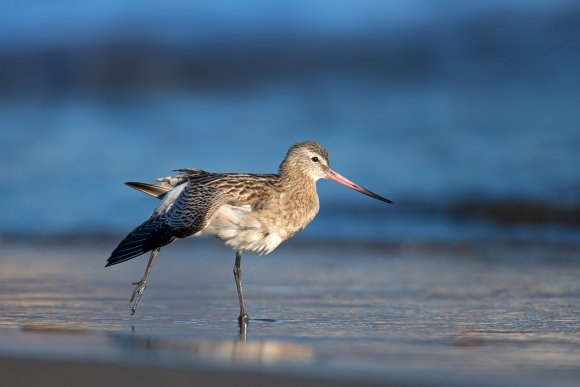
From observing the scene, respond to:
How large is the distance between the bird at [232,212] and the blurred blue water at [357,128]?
344cm

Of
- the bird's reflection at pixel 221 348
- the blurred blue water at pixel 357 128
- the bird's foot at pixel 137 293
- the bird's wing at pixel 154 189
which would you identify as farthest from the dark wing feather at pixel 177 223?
the blurred blue water at pixel 357 128

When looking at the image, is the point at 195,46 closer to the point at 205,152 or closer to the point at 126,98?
the point at 126,98

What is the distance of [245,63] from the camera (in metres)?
21.2

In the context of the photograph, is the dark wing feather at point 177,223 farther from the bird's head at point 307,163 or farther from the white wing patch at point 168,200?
the bird's head at point 307,163

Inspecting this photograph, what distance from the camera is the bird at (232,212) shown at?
681 centimetres

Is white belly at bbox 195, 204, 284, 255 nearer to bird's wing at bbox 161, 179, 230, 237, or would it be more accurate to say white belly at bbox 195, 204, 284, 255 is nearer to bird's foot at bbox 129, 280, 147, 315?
bird's wing at bbox 161, 179, 230, 237

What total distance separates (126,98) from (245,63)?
280cm

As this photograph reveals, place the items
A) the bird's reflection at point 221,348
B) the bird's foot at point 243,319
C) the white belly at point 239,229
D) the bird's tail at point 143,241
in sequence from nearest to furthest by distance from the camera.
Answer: the bird's reflection at point 221,348 < the bird's foot at point 243,319 < the bird's tail at point 143,241 < the white belly at point 239,229

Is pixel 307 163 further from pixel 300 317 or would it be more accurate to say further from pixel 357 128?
pixel 357 128

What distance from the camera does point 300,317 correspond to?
6734 mm

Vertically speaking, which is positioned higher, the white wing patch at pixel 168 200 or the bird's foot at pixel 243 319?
the white wing patch at pixel 168 200

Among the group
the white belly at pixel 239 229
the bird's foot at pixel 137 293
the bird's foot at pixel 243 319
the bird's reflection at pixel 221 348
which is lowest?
the bird's reflection at pixel 221 348

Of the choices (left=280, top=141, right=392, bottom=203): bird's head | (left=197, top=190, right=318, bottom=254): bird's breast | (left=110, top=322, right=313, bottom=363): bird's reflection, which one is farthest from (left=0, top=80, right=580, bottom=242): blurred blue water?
(left=110, top=322, right=313, bottom=363): bird's reflection

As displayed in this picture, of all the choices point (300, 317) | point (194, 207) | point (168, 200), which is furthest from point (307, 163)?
point (300, 317)
